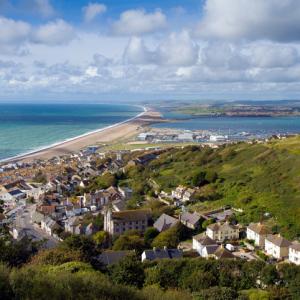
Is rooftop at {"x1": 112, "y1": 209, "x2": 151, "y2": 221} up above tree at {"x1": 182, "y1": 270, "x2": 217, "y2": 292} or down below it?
below

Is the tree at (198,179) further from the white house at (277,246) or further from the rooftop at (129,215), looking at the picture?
the white house at (277,246)

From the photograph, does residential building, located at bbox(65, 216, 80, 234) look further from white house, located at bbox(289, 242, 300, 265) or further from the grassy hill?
white house, located at bbox(289, 242, 300, 265)

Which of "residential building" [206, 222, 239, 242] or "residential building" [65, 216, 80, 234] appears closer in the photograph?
"residential building" [206, 222, 239, 242]

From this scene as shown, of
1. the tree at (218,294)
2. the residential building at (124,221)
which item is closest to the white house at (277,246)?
the tree at (218,294)

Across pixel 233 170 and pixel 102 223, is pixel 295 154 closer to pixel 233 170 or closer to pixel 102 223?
pixel 233 170

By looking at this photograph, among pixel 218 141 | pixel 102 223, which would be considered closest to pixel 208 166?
pixel 102 223

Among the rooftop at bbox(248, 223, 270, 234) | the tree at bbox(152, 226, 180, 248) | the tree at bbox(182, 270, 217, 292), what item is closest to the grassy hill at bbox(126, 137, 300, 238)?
the rooftop at bbox(248, 223, 270, 234)
